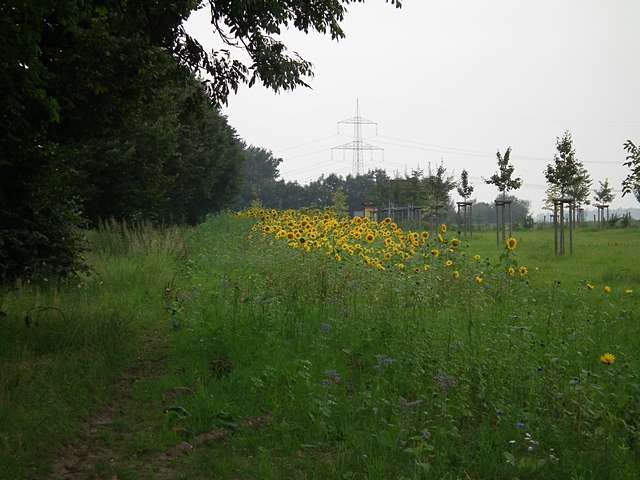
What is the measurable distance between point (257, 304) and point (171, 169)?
55.8 ft

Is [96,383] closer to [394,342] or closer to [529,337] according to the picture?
[394,342]

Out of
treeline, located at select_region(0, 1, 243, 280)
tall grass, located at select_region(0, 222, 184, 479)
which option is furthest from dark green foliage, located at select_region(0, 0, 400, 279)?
tall grass, located at select_region(0, 222, 184, 479)

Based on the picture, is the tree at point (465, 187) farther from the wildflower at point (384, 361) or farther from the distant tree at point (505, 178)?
the wildflower at point (384, 361)

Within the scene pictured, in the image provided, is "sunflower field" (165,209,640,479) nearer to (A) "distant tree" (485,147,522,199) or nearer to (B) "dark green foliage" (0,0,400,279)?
(B) "dark green foliage" (0,0,400,279)

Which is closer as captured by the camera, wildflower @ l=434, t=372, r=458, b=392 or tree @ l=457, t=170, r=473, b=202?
wildflower @ l=434, t=372, r=458, b=392

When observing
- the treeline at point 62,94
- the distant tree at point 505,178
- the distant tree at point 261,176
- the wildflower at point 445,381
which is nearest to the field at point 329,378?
the wildflower at point 445,381

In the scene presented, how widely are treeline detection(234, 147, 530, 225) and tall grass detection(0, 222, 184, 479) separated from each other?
20.8 metres

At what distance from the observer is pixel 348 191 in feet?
259

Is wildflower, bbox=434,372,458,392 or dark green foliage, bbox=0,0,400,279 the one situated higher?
dark green foliage, bbox=0,0,400,279

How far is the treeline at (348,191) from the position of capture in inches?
1335

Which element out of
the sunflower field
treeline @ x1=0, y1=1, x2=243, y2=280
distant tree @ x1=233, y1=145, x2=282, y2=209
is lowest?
the sunflower field

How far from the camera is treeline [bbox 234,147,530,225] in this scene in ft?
111

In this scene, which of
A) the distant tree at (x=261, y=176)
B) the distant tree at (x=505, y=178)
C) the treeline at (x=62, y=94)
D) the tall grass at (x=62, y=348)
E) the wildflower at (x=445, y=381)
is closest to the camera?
the tall grass at (x=62, y=348)

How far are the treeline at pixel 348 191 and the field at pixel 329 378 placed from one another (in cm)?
2166
